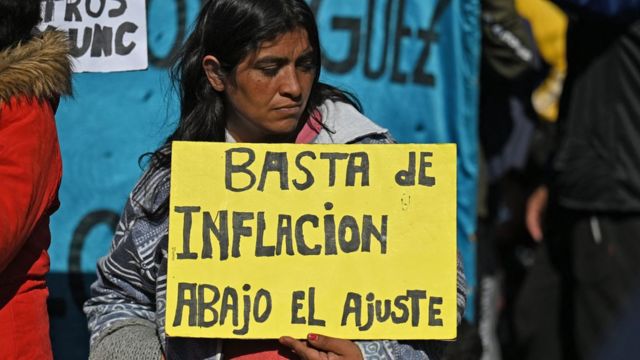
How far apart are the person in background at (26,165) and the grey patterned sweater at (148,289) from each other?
6.1 inches

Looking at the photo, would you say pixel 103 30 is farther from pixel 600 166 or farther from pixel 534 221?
pixel 534 221

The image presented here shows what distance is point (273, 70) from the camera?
11.4 ft

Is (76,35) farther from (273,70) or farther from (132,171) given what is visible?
(273,70)

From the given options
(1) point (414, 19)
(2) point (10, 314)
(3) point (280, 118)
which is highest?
(1) point (414, 19)

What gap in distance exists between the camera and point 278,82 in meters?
3.45

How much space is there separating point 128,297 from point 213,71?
0.58m

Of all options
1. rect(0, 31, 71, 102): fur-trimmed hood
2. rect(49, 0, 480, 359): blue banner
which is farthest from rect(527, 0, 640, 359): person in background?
rect(0, 31, 71, 102): fur-trimmed hood

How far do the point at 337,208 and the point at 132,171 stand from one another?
1912 millimetres

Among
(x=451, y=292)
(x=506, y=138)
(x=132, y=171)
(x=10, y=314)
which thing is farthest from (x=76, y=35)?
(x=506, y=138)

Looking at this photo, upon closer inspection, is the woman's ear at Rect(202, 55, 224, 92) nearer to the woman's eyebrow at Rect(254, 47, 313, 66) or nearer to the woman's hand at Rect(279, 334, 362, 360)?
the woman's eyebrow at Rect(254, 47, 313, 66)

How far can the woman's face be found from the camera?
3455mm

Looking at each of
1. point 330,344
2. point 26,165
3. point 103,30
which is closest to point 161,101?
point 103,30

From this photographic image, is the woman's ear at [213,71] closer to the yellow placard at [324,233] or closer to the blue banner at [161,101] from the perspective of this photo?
the yellow placard at [324,233]

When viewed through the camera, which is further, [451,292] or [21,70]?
[21,70]
